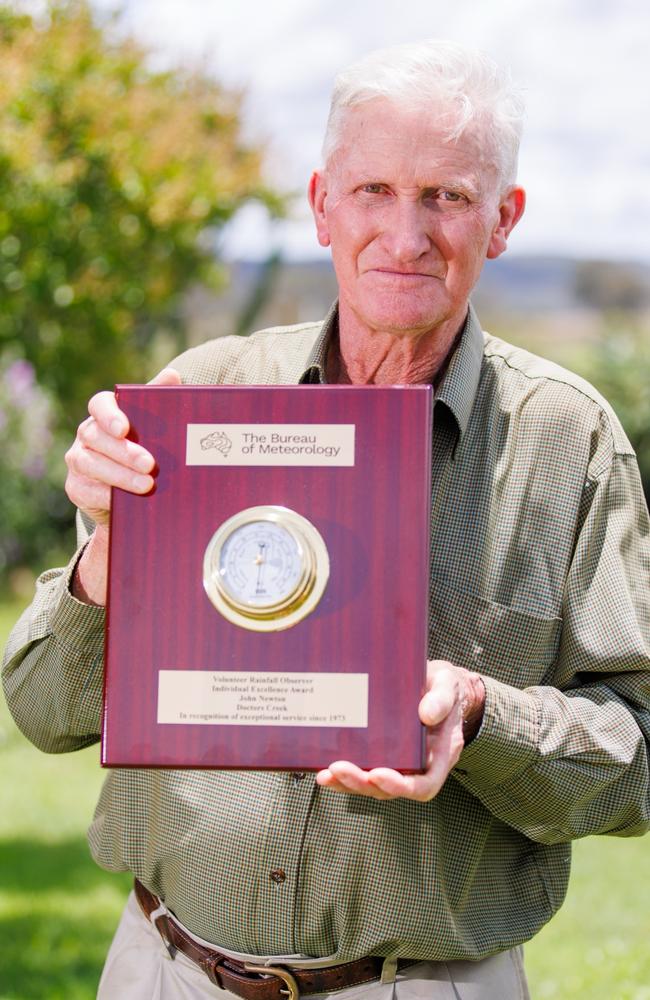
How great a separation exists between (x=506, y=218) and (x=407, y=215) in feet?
1.04

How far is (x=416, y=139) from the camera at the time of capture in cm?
223

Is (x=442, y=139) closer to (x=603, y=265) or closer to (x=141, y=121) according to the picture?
(x=141, y=121)

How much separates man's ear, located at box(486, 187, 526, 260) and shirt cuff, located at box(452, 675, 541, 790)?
854mm

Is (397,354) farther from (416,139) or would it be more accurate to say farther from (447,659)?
(447,659)

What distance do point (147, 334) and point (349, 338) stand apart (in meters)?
13.7

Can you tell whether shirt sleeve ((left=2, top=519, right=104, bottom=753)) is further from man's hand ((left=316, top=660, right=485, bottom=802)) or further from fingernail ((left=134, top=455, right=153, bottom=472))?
man's hand ((left=316, top=660, right=485, bottom=802))

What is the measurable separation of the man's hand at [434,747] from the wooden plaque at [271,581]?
0.03 metres

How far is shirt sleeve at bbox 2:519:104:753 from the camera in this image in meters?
2.27

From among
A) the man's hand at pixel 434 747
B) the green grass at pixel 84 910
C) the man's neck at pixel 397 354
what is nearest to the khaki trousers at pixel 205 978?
the man's hand at pixel 434 747

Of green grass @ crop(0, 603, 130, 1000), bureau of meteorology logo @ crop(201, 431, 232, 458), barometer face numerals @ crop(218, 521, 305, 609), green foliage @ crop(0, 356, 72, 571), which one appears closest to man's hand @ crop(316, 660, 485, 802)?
barometer face numerals @ crop(218, 521, 305, 609)

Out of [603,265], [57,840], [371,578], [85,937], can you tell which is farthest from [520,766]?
[603,265]

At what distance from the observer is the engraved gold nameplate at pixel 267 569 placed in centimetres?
192

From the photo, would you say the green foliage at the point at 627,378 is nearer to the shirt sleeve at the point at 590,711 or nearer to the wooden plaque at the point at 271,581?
the shirt sleeve at the point at 590,711

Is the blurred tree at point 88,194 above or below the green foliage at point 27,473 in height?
above
